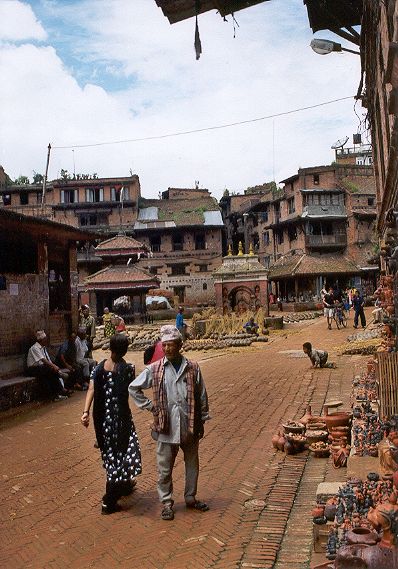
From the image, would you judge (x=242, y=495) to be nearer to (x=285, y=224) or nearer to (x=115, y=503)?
(x=115, y=503)

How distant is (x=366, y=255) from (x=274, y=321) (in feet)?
70.8

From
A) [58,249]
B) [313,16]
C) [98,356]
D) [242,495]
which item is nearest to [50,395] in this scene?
[58,249]

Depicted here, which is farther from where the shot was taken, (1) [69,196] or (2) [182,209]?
(2) [182,209]

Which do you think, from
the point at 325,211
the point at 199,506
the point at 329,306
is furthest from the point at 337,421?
the point at 325,211

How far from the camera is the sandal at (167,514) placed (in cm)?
502

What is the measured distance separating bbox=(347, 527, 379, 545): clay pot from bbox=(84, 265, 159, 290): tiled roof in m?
33.0

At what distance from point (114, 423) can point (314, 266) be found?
42983 millimetres

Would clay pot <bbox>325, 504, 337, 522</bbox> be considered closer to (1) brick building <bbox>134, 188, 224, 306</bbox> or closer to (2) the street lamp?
(2) the street lamp

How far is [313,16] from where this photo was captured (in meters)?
12.0

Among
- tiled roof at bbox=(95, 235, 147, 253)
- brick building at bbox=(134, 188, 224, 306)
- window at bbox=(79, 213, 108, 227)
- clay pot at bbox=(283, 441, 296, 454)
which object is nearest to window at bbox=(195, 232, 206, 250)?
brick building at bbox=(134, 188, 224, 306)

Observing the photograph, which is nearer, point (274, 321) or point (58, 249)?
point (58, 249)

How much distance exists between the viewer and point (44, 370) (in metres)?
11.9

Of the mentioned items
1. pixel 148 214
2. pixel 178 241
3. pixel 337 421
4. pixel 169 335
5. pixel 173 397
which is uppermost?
pixel 148 214

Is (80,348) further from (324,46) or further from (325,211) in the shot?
(325,211)
